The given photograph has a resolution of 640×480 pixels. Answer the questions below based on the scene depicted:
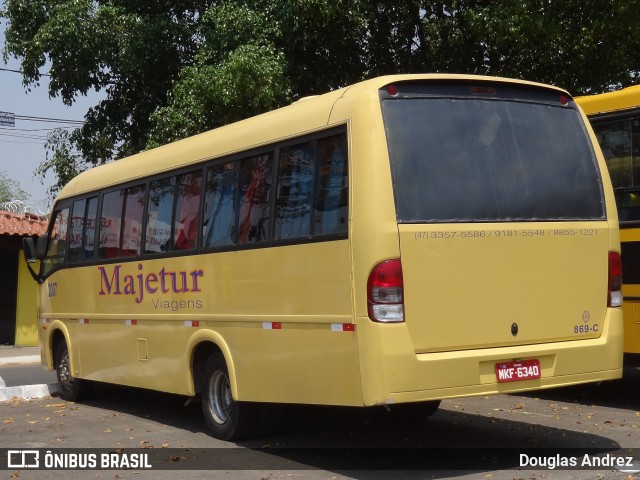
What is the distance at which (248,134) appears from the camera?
28.2 ft

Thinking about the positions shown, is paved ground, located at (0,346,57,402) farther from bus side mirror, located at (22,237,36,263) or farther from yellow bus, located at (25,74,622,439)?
yellow bus, located at (25,74,622,439)

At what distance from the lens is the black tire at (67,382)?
1219 centimetres

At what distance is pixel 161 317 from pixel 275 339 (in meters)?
2.23

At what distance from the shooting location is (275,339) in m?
7.93

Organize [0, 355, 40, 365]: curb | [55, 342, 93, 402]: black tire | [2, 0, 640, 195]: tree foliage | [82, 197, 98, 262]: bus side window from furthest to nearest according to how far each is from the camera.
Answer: [0, 355, 40, 365]: curb
[2, 0, 640, 195]: tree foliage
[55, 342, 93, 402]: black tire
[82, 197, 98, 262]: bus side window

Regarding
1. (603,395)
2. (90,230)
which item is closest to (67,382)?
(90,230)

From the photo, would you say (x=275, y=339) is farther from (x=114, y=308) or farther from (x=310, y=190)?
(x=114, y=308)

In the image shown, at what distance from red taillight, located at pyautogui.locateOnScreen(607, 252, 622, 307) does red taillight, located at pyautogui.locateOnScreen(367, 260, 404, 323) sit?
76.8 inches

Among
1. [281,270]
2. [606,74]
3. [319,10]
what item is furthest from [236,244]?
[606,74]

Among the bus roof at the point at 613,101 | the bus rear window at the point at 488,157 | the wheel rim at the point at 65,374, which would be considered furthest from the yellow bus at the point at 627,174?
the wheel rim at the point at 65,374

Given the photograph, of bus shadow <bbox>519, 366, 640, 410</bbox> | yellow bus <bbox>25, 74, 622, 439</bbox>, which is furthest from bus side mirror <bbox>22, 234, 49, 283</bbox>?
bus shadow <bbox>519, 366, 640, 410</bbox>

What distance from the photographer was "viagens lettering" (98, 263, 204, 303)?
9320 mm

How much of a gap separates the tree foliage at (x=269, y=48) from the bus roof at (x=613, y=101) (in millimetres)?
5452

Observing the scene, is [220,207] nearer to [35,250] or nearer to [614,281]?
[614,281]
